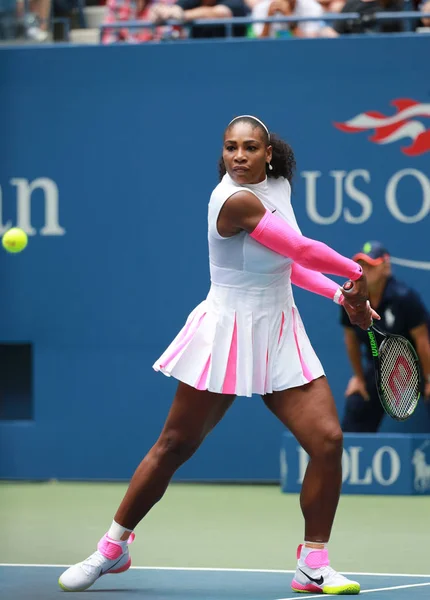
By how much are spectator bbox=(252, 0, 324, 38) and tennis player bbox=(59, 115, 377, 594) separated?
3.79m

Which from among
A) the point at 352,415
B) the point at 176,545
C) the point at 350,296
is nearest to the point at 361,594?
the point at 350,296

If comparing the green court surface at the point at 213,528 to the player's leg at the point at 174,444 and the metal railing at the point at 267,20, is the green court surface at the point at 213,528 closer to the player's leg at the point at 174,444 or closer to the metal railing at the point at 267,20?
the player's leg at the point at 174,444

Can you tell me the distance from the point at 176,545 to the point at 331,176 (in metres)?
2.96

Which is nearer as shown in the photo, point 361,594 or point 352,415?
point 361,594

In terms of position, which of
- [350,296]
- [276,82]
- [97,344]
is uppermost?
[276,82]

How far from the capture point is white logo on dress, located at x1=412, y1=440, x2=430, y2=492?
7906 mm

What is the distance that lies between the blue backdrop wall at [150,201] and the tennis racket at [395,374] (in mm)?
3056

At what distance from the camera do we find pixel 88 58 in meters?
8.52

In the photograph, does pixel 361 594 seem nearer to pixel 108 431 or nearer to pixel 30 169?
pixel 108 431

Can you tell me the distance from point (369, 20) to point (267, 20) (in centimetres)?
65

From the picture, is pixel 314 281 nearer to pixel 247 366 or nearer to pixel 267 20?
pixel 247 366

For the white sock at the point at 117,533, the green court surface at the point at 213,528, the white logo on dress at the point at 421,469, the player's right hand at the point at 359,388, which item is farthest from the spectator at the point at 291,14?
the white sock at the point at 117,533

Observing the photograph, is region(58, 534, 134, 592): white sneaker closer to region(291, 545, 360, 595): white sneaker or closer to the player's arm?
region(291, 545, 360, 595): white sneaker

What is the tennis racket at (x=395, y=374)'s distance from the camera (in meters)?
5.04
